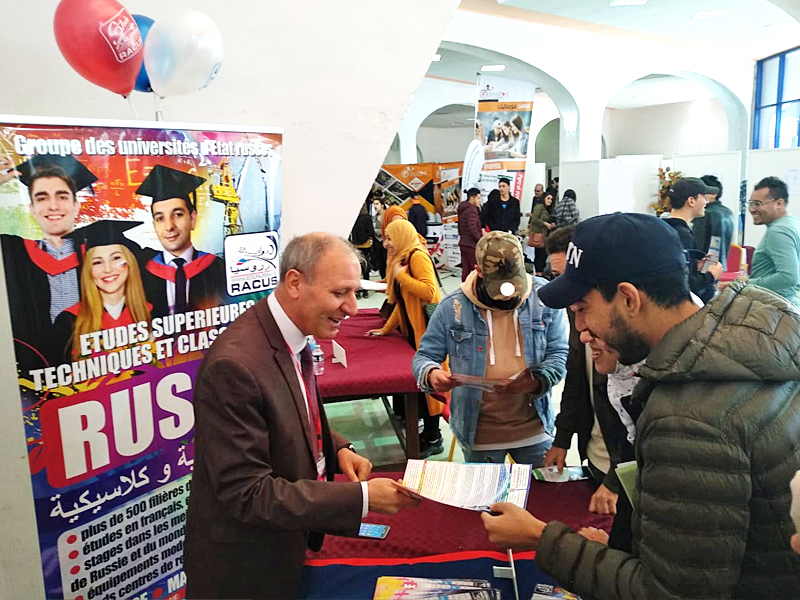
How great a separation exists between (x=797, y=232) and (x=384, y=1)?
2.98 meters

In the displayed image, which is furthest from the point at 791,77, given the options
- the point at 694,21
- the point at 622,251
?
the point at 622,251

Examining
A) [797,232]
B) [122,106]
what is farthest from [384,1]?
[797,232]

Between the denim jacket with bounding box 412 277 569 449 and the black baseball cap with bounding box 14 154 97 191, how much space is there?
1273 millimetres

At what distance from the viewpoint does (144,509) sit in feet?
6.60

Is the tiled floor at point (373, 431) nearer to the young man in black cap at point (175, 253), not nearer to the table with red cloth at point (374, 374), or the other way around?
the table with red cloth at point (374, 374)

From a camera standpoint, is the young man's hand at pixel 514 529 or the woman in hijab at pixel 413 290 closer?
the young man's hand at pixel 514 529

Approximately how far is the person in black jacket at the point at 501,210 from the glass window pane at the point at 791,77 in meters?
6.97

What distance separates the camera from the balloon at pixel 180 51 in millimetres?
1970

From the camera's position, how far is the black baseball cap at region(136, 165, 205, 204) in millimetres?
1907

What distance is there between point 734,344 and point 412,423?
2521mm

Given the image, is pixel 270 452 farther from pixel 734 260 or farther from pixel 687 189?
pixel 734 260

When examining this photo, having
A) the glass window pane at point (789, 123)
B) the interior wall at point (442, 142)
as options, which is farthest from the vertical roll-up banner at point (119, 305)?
the interior wall at point (442, 142)

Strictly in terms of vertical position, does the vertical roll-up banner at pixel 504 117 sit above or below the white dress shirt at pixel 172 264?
above

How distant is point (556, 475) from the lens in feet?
6.32
